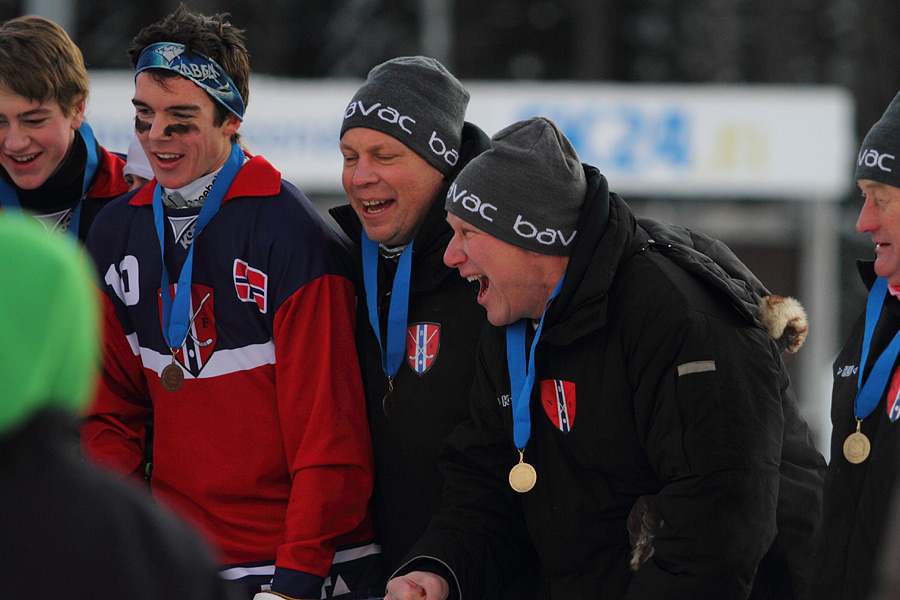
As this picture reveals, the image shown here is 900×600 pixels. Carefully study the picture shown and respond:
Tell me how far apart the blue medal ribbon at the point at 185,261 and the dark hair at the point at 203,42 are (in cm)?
16

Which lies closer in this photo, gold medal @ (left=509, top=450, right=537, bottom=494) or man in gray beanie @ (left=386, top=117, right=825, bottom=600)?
man in gray beanie @ (left=386, top=117, right=825, bottom=600)


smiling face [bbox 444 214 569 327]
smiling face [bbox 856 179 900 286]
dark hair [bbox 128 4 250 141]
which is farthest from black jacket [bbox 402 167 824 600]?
dark hair [bbox 128 4 250 141]

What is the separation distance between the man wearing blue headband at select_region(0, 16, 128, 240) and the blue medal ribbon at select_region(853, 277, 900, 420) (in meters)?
A: 2.37

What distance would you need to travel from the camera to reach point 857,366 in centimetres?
292

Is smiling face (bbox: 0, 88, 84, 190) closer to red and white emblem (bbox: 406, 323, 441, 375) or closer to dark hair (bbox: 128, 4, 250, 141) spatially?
dark hair (bbox: 128, 4, 250, 141)

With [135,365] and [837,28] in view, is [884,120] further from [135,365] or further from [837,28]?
[837,28]

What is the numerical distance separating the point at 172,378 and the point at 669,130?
753 centimetres

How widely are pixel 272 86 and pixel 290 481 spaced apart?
6.95 metres

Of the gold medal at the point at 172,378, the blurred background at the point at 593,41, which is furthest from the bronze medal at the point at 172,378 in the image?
the blurred background at the point at 593,41

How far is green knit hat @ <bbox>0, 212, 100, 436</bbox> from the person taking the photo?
141 cm

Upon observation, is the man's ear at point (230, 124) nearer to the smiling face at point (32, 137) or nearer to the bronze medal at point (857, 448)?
the smiling face at point (32, 137)

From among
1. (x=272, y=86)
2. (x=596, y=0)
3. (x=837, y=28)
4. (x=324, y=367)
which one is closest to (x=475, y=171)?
(x=324, y=367)

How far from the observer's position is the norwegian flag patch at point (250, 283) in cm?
305

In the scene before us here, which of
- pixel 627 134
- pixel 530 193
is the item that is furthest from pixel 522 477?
pixel 627 134
